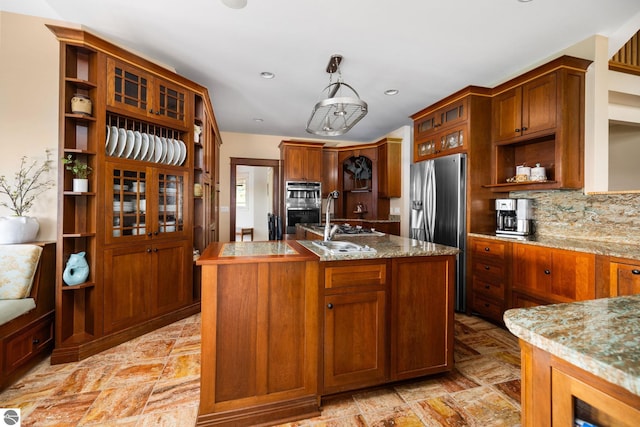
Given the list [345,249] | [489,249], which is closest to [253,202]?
[489,249]

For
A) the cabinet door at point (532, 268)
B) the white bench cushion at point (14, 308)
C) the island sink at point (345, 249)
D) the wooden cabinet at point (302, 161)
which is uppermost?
the wooden cabinet at point (302, 161)

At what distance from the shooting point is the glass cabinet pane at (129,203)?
2593mm

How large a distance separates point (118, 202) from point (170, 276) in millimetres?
915

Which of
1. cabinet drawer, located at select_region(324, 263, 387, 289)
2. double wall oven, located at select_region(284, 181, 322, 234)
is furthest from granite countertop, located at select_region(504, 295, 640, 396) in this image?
double wall oven, located at select_region(284, 181, 322, 234)

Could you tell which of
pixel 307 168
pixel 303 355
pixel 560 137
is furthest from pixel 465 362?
pixel 307 168

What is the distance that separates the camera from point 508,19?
2426 mm

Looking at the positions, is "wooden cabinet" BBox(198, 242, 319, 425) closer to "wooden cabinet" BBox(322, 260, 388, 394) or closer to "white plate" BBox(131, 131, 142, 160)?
"wooden cabinet" BBox(322, 260, 388, 394)

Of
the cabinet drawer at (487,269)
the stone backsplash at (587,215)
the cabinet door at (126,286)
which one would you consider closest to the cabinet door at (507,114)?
the stone backsplash at (587,215)

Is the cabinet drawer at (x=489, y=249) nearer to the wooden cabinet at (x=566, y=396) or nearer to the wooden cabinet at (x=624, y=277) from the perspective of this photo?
the wooden cabinet at (x=624, y=277)

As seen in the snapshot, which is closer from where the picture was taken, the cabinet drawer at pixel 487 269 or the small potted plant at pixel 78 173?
the small potted plant at pixel 78 173

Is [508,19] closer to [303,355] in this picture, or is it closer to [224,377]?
[303,355]

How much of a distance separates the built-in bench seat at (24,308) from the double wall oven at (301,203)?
3578mm

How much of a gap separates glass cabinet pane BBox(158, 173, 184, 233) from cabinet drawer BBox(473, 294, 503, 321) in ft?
11.2

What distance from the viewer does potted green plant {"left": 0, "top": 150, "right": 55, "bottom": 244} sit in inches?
90.2
